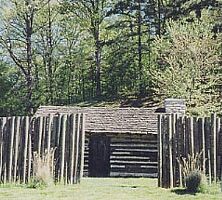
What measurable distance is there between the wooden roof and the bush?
371 inches

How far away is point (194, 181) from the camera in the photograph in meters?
12.0

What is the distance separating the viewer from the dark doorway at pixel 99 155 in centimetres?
2178

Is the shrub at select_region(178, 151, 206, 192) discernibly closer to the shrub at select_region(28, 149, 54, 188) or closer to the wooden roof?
the shrub at select_region(28, 149, 54, 188)

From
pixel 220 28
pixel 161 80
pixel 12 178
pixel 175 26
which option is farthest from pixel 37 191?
pixel 220 28

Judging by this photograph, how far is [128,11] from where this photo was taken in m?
42.8

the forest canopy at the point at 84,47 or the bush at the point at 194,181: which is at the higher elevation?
the forest canopy at the point at 84,47

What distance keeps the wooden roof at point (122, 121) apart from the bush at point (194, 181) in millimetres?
9418

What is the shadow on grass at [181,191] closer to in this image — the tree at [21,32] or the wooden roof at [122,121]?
the wooden roof at [122,121]

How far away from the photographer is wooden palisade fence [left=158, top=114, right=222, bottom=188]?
1282cm

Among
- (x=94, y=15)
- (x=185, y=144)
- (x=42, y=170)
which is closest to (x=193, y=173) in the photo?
(x=185, y=144)

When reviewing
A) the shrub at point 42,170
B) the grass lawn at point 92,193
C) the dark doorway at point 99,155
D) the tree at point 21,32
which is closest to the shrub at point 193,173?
the grass lawn at point 92,193

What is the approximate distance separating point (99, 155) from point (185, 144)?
947 cm

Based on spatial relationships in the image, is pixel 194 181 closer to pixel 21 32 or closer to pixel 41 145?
pixel 41 145

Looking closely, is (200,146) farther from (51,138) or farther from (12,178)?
(12,178)
